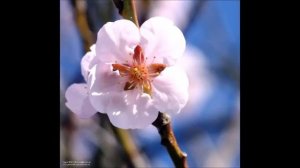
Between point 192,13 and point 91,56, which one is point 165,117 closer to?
point 91,56

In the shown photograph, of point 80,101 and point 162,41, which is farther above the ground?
point 162,41

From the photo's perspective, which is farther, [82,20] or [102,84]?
[82,20]

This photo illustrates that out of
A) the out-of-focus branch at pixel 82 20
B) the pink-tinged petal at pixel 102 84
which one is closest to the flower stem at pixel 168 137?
the pink-tinged petal at pixel 102 84

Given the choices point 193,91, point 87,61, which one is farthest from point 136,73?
point 193,91

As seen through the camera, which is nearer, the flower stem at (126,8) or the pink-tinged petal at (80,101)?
the flower stem at (126,8)

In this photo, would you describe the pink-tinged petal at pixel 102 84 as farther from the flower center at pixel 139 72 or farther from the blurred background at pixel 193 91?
the blurred background at pixel 193 91

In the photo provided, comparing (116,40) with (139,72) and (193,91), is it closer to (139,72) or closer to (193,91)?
(139,72)
